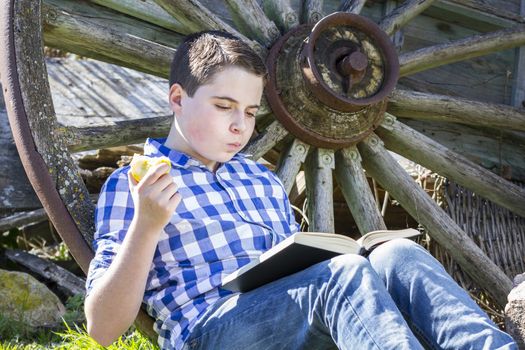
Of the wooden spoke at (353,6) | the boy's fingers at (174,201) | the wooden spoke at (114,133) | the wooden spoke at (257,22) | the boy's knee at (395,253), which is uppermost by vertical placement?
the wooden spoke at (353,6)

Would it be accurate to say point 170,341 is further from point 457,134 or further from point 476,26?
point 476,26

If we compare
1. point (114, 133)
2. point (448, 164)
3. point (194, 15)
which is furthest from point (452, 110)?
point (114, 133)

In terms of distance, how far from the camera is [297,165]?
3.12m

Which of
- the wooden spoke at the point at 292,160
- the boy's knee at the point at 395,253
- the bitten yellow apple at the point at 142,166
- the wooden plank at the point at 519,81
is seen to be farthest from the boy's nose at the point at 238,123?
the wooden plank at the point at 519,81

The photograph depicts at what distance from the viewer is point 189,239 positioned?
6.95 feet

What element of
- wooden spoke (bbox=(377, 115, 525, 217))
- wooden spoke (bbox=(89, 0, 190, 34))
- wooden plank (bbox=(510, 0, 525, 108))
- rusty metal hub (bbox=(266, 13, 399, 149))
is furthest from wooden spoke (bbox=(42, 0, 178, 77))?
wooden plank (bbox=(510, 0, 525, 108))

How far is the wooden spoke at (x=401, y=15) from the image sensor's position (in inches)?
139

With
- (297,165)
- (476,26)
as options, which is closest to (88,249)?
(297,165)

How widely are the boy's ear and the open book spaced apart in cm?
53

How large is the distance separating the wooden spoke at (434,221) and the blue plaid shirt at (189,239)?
1.06 m

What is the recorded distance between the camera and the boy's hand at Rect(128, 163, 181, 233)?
1812 millimetres

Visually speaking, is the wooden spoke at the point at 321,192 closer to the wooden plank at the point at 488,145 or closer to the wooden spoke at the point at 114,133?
the wooden spoke at the point at 114,133

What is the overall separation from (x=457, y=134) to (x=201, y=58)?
2.04 metres

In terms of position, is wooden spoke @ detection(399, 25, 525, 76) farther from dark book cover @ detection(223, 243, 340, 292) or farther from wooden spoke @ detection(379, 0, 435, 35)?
dark book cover @ detection(223, 243, 340, 292)
